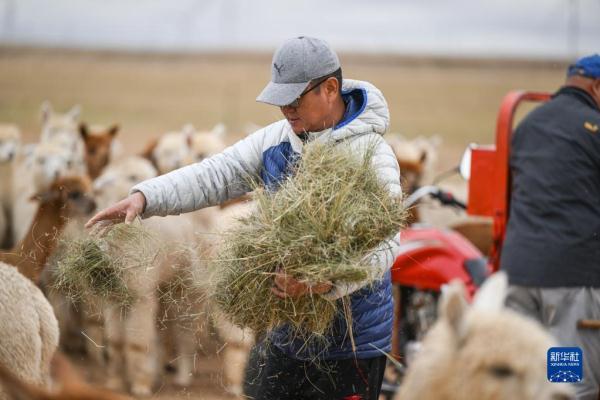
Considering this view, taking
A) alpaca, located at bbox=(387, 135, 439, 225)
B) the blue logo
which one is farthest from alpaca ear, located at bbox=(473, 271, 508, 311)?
alpaca, located at bbox=(387, 135, 439, 225)

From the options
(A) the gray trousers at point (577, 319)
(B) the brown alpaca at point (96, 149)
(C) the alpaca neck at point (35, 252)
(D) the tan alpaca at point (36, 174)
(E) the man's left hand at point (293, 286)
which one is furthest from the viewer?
(B) the brown alpaca at point (96, 149)

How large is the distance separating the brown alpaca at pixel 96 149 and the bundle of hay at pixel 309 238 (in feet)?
28.8

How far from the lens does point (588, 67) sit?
194 inches

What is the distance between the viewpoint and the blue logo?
3.87 metres

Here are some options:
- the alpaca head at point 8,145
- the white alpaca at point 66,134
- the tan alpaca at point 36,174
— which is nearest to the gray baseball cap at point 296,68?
the tan alpaca at point 36,174

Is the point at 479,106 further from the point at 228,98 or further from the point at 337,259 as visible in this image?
the point at 337,259

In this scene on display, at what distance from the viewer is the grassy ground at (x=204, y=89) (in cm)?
3450

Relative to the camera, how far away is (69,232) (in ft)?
12.8

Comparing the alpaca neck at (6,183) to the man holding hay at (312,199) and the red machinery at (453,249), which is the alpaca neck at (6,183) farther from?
the man holding hay at (312,199)

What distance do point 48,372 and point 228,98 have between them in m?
42.8

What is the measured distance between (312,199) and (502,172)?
2.40 meters

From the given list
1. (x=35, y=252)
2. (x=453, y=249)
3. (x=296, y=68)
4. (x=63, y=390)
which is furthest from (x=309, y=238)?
(x=453, y=249)

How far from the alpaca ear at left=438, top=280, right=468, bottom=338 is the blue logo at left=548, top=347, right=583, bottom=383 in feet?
2.52

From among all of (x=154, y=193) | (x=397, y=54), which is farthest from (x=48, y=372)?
(x=397, y=54)
